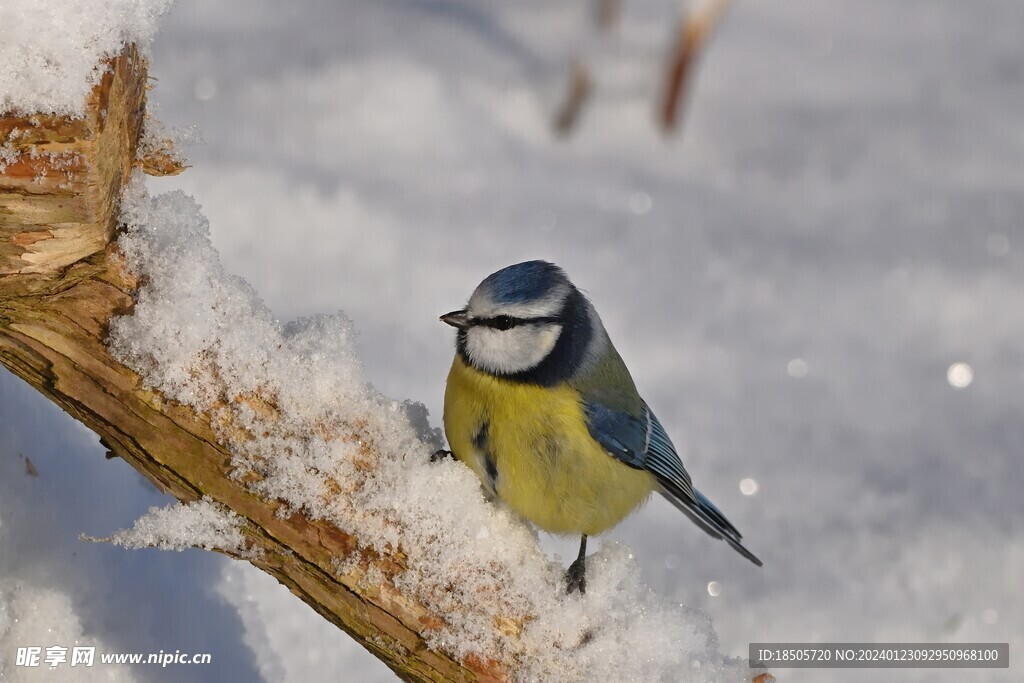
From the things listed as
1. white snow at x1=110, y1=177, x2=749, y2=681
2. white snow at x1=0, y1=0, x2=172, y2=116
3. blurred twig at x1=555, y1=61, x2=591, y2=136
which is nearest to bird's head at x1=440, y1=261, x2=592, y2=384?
white snow at x1=110, y1=177, x2=749, y2=681

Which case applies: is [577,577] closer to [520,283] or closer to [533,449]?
[533,449]

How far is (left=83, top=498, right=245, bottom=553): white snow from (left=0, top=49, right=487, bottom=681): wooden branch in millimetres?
20

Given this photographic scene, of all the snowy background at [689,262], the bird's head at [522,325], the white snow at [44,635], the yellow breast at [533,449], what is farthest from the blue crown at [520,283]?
the white snow at [44,635]

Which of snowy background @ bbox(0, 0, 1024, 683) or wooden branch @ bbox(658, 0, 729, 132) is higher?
wooden branch @ bbox(658, 0, 729, 132)

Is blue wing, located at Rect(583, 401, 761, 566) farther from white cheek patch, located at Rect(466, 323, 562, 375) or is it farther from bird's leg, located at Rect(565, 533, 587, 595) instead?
bird's leg, located at Rect(565, 533, 587, 595)

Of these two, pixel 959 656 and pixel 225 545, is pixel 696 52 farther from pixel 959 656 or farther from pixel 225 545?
pixel 225 545

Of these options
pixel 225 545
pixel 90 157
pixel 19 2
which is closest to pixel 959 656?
pixel 225 545

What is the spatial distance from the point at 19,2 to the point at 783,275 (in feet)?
10.1

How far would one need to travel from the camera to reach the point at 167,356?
159 centimetres

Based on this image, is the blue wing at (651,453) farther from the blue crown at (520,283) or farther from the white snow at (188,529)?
the white snow at (188,529)

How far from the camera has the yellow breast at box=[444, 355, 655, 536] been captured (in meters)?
1.88

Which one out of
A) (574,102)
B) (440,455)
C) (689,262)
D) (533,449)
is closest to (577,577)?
(533,449)

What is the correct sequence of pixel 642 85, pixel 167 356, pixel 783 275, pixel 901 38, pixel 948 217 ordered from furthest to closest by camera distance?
1. pixel 901 38
2. pixel 642 85
3. pixel 948 217
4. pixel 783 275
5. pixel 167 356

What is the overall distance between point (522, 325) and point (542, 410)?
0.18m
